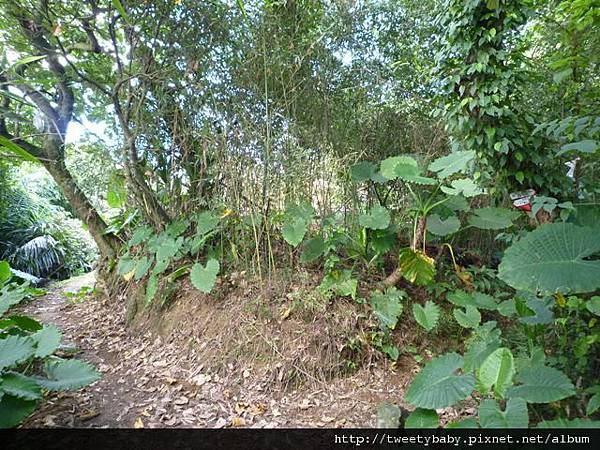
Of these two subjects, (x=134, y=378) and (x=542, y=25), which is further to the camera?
(x=542, y=25)

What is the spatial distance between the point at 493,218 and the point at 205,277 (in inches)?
86.0

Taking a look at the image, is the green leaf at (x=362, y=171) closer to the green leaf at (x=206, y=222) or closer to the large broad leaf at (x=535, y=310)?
the green leaf at (x=206, y=222)

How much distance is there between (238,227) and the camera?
99.4 inches

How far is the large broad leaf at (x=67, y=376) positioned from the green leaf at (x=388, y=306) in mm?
1658

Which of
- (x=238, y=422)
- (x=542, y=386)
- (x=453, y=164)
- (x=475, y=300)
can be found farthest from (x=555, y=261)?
(x=238, y=422)

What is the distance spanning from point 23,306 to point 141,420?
3.05 meters

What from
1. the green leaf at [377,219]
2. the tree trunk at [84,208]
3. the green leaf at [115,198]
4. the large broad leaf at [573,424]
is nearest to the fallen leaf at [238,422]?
the large broad leaf at [573,424]

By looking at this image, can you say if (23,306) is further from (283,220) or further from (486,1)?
(486,1)

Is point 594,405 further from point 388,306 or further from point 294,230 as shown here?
point 294,230

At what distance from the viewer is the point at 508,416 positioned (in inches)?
42.9

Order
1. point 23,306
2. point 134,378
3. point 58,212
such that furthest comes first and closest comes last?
point 58,212, point 23,306, point 134,378

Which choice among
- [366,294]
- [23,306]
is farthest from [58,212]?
[366,294]

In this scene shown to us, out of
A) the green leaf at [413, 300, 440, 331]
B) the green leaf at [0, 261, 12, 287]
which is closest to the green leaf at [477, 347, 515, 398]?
the green leaf at [413, 300, 440, 331]

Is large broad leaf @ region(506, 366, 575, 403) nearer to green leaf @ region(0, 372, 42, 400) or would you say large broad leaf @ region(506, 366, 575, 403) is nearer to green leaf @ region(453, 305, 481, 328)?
green leaf @ region(453, 305, 481, 328)
